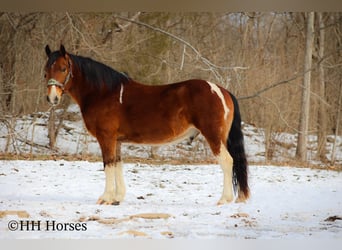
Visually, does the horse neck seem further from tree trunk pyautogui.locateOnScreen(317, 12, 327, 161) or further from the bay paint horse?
tree trunk pyautogui.locateOnScreen(317, 12, 327, 161)

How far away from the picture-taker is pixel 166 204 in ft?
13.2

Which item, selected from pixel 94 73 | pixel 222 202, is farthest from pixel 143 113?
pixel 222 202

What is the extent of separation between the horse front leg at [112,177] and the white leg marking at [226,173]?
31.4 inches

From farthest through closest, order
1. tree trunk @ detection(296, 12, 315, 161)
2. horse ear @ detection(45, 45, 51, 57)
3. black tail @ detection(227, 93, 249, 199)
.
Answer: tree trunk @ detection(296, 12, 315, 161), horse ear @ detection(45, 45, 51, 57), black tail @ detection(227, 93, 249, 199)

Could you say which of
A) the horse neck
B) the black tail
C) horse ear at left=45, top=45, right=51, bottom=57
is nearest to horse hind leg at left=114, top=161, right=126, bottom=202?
the horse neck

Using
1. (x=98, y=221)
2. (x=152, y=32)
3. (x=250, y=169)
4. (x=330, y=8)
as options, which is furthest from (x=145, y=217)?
(x=330, y=8)

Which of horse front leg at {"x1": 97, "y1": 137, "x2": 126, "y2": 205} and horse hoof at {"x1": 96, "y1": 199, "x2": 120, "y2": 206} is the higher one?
horse front leg at {"x1": 97, "y1": 137, "x2": 126, "y2": 205}

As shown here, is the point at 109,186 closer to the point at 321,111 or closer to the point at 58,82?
the point at 58,82

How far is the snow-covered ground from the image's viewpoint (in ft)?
12.7

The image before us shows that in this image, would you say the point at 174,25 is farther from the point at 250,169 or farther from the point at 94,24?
the point at 250,169

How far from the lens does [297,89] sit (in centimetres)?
424

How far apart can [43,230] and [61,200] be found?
10.7 inches

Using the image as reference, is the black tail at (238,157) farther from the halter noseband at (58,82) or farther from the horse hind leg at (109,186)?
the halter noseband at (58,82)

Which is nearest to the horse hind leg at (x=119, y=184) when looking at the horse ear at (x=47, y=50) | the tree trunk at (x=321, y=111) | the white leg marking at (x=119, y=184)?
the white leg marking at (x=119, y=184)
